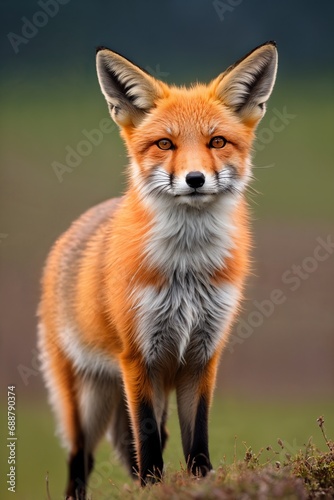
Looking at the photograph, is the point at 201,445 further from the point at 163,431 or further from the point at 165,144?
the point at 165,144

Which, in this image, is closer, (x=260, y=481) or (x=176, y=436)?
(x=260, y=481)

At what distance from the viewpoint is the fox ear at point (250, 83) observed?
12.5 ft

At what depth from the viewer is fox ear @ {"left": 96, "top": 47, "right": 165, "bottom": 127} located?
12.5 feet

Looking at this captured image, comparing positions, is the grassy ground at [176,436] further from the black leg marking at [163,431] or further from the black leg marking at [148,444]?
the black leg marking at [148,444]

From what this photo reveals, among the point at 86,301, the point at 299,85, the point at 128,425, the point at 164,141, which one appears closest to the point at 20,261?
the point at 86,301

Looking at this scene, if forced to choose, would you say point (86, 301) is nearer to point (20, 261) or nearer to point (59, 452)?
point (20, 261)

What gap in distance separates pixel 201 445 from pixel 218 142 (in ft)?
5.11

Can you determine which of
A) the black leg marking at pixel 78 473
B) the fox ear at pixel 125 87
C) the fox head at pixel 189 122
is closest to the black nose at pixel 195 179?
the fox head at pixel 189 122

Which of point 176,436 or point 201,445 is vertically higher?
point 201,445

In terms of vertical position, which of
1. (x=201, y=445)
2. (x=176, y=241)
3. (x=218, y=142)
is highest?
(x=218, y=142)

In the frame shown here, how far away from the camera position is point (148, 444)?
393cm

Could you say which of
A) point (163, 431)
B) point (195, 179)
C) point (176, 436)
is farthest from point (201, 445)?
point (195, 179)

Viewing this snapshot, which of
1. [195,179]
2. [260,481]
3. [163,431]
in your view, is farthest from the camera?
[163,431]

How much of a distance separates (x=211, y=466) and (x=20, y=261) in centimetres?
188
